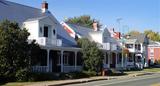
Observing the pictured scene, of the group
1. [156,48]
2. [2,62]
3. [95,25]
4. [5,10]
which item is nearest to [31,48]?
[2,62]

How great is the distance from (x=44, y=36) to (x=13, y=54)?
1277 cm

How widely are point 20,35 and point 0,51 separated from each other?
2.38 meters

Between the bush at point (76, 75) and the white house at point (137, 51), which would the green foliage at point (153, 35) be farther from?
the bush at point (76, 75)

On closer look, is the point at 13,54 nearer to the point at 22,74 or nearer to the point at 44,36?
the point at 22,74

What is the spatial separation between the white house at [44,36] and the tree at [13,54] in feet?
23.4

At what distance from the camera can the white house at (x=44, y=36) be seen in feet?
138

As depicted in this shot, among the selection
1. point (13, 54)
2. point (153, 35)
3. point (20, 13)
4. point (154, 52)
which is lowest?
point (13, 54)

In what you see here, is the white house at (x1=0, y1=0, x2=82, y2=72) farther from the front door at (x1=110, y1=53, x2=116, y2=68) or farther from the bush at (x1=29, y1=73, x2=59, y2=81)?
the front door at (x1=110, y1=53, x2=116, y2=68)

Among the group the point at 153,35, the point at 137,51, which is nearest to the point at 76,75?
the point at 137,51

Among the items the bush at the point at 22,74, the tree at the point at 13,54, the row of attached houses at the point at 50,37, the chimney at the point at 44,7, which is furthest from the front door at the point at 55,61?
the bush at the point at 22,74

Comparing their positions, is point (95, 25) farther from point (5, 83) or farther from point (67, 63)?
point (5, 83)

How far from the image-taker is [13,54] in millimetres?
31984

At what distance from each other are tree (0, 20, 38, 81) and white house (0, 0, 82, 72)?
7128 millimetres

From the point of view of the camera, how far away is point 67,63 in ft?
165
